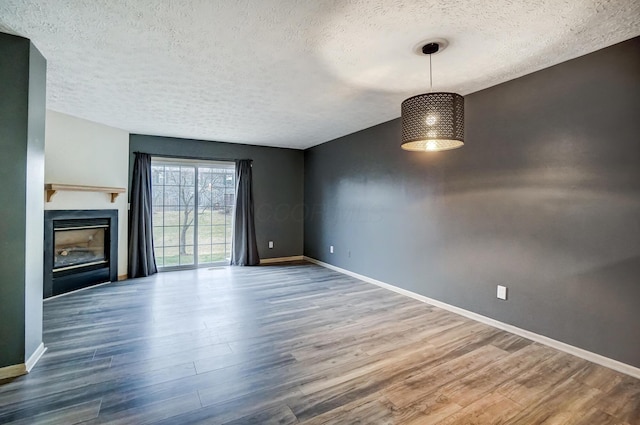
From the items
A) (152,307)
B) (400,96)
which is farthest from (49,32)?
(400,96)

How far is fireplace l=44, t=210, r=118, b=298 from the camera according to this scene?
390cm

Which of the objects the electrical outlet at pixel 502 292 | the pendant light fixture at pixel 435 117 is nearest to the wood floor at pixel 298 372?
the electrical outlet at pixel 502 292

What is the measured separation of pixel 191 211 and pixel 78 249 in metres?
1.77

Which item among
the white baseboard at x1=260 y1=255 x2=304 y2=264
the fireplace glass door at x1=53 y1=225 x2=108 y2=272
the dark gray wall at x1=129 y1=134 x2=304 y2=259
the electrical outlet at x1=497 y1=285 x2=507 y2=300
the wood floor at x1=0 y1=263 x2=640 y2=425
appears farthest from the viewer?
the white baseboard at x1=260 y1=255 x2=304 y2=264

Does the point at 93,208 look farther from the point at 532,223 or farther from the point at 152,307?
the point at 532,223

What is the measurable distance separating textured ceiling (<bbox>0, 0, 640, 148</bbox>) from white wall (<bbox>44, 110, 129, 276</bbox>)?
453 mm

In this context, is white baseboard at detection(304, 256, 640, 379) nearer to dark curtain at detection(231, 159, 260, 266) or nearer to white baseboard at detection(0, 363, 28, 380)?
dark curtain at detection(231, 159, 260, 266)

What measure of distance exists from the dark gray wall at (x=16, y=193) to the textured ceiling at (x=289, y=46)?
237 mm

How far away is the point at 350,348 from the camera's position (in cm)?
260

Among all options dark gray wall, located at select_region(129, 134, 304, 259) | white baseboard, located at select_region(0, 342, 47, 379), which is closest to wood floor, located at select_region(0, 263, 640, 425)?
white baseboard, located at select_region(0, 342, 47, 379)

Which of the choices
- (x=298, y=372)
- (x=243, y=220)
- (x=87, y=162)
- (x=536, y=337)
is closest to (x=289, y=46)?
(x=298, y=372)

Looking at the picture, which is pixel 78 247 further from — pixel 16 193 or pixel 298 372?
pixel 298 372

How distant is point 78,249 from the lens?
4.41m

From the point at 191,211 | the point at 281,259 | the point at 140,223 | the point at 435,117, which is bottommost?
the point at 281,259
